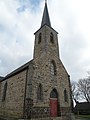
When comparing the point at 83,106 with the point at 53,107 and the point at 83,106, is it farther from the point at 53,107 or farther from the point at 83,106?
the point at 53,107

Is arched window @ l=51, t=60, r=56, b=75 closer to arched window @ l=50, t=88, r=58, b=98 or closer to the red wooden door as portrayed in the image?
arched window @ l=50, t=88, r=58, b=98

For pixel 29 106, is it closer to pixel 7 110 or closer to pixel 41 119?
pixel 41 119

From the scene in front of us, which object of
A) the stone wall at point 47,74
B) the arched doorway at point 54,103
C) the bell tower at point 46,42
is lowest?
the arched doorway at point 54,103

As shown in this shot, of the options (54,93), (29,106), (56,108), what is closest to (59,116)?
(56,108)

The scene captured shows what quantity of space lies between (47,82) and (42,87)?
3.99 ft

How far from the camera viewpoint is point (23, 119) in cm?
1392

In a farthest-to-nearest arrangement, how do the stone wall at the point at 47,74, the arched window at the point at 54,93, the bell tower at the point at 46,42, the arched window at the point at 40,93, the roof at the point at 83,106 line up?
the roof at the point at 83,106, the bell tower at the point at 46,42, the arched window at the point at 54,93, the stone wall at the point at 47,74, the arched window at the point at 40,93

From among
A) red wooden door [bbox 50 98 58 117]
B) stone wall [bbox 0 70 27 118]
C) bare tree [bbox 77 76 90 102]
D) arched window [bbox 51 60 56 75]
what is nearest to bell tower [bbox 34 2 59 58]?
arched window [bbox 51 60 56 75]

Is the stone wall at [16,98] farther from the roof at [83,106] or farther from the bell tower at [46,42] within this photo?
the roof at [83,106]

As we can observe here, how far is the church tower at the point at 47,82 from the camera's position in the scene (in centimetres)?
1524

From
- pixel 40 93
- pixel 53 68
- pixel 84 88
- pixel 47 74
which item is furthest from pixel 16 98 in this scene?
pixel 84 88

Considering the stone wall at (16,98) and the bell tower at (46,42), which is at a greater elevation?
the bell tower at (46,42)

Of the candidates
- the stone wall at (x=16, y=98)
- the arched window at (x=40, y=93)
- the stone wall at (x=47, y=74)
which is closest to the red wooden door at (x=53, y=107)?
the stone wall at (x=47, y=74)

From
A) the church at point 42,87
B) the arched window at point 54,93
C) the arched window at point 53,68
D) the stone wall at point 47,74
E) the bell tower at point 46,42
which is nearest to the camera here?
the church at point 42,87
